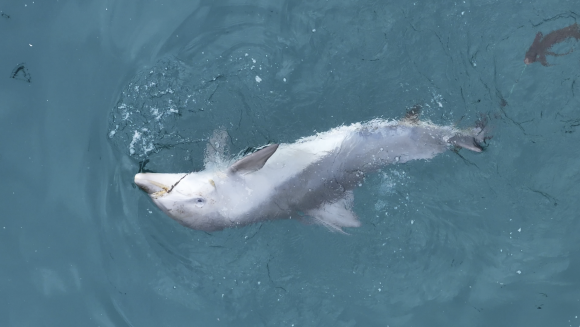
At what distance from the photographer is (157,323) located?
8.24m

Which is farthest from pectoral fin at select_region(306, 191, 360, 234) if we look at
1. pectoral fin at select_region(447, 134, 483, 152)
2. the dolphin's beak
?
the dolphin's beak

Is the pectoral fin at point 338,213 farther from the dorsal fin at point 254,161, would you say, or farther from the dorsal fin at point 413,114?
the dorsal fin at point 413,114

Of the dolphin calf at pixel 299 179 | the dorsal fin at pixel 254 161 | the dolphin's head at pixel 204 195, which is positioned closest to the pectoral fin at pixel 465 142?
the dolphin calf at pixel 299 179

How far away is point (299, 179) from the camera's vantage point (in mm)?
7281

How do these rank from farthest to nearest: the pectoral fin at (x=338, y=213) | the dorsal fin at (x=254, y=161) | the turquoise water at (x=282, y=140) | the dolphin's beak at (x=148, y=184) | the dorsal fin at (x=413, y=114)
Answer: the turquoise water at (x=282, y=140) < the dorsal fin at (x=413, y=114) < the pectoral fin at (x=338, y=213) < the dolphin's beak at (x=148, y=184) < the dorsal fin at (x=254, y=161)

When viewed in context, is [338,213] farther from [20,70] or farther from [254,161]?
[20,70]

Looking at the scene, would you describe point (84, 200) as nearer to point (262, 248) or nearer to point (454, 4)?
point (262, 248)

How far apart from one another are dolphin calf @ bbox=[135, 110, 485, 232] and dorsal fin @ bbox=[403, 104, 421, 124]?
2cm

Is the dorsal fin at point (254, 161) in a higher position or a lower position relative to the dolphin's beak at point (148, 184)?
higher

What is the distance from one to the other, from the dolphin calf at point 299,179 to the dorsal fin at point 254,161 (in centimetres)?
2

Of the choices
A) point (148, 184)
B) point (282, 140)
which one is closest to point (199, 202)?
point (148, 184)

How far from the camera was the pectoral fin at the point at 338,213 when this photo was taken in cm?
749

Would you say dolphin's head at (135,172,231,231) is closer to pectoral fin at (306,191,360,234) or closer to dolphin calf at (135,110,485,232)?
dolphin calf at (135,110,485,232)

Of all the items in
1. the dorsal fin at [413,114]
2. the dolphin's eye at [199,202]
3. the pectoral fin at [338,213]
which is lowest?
the pectoral fin at [338,213]
